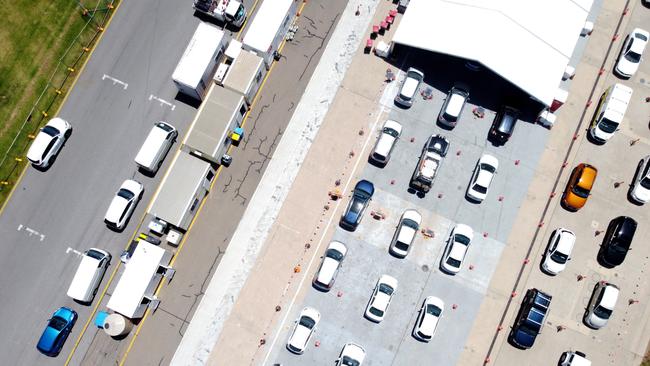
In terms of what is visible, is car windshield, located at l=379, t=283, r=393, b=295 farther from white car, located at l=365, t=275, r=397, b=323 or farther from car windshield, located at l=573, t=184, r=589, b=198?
car windshield, located at l=573, t=184, r=589, b=198

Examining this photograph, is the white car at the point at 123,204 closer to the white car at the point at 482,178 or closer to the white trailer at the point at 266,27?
the white trailer at the point at 266,27

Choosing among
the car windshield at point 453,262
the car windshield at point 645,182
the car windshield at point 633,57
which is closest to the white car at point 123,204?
the car windshield at point 453,262

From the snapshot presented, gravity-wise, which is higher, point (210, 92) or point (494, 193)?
point (494, 193)

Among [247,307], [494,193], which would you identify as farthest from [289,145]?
[494,193]

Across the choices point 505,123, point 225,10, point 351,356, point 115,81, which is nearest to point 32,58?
point 115,81

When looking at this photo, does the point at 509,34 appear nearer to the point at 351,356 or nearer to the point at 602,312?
the point at 602,312

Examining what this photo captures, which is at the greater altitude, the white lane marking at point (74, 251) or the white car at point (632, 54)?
the white car at point (632, 54)

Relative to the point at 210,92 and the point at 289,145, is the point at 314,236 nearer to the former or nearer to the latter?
the point at 289,145
